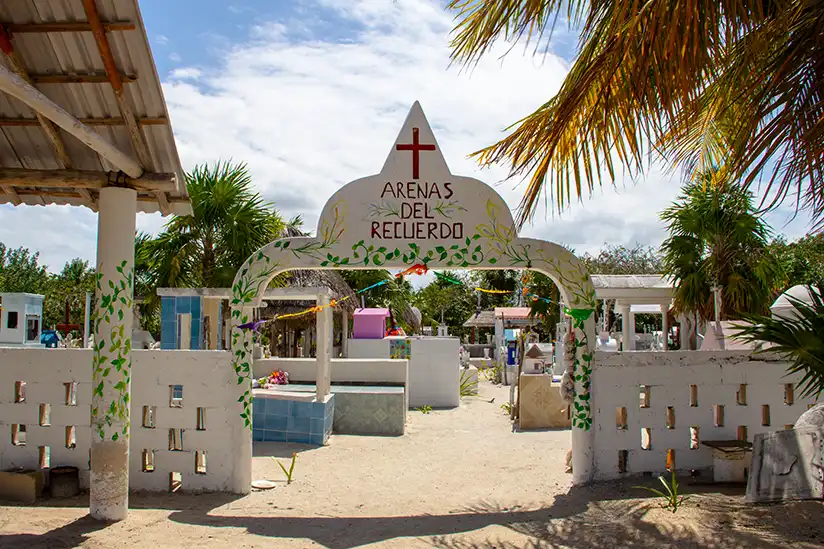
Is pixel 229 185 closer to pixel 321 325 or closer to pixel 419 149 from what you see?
pixel 321 325

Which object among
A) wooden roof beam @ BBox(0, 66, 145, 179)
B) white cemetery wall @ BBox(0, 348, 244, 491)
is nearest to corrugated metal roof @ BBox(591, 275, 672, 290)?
white cemetery wall @ BBox(0, 348, 244, 491)

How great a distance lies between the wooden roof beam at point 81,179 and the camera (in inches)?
251

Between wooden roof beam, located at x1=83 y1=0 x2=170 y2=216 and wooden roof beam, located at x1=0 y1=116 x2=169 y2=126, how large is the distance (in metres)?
0.11

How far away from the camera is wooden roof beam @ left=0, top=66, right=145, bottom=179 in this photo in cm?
490

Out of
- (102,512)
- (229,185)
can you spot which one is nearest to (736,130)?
(102,512)

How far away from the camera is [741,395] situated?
8.24m

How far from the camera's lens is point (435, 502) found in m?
7.86

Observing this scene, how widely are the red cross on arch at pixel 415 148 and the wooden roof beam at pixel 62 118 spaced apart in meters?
2.98

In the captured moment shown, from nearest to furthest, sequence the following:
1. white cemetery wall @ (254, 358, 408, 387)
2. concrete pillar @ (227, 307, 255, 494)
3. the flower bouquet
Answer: concrete pillar @ (227, 307, 255, 494)
the flower bouquet
white cemetery wall @ (254, 358, 408, 387)

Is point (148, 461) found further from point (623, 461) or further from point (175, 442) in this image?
point (623, 461)

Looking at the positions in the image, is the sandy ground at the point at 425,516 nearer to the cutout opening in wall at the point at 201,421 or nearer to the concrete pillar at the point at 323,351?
the cutout opening in wall at the point at 201,421

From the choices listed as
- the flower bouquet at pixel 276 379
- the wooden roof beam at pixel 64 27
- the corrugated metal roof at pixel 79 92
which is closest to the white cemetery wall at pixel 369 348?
the flower bouquet at pixel 276 379

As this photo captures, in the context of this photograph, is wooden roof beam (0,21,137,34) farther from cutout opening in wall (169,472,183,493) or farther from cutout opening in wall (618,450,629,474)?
cutout opening in wall (618,450,629,474)

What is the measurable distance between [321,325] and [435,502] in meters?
5.36
